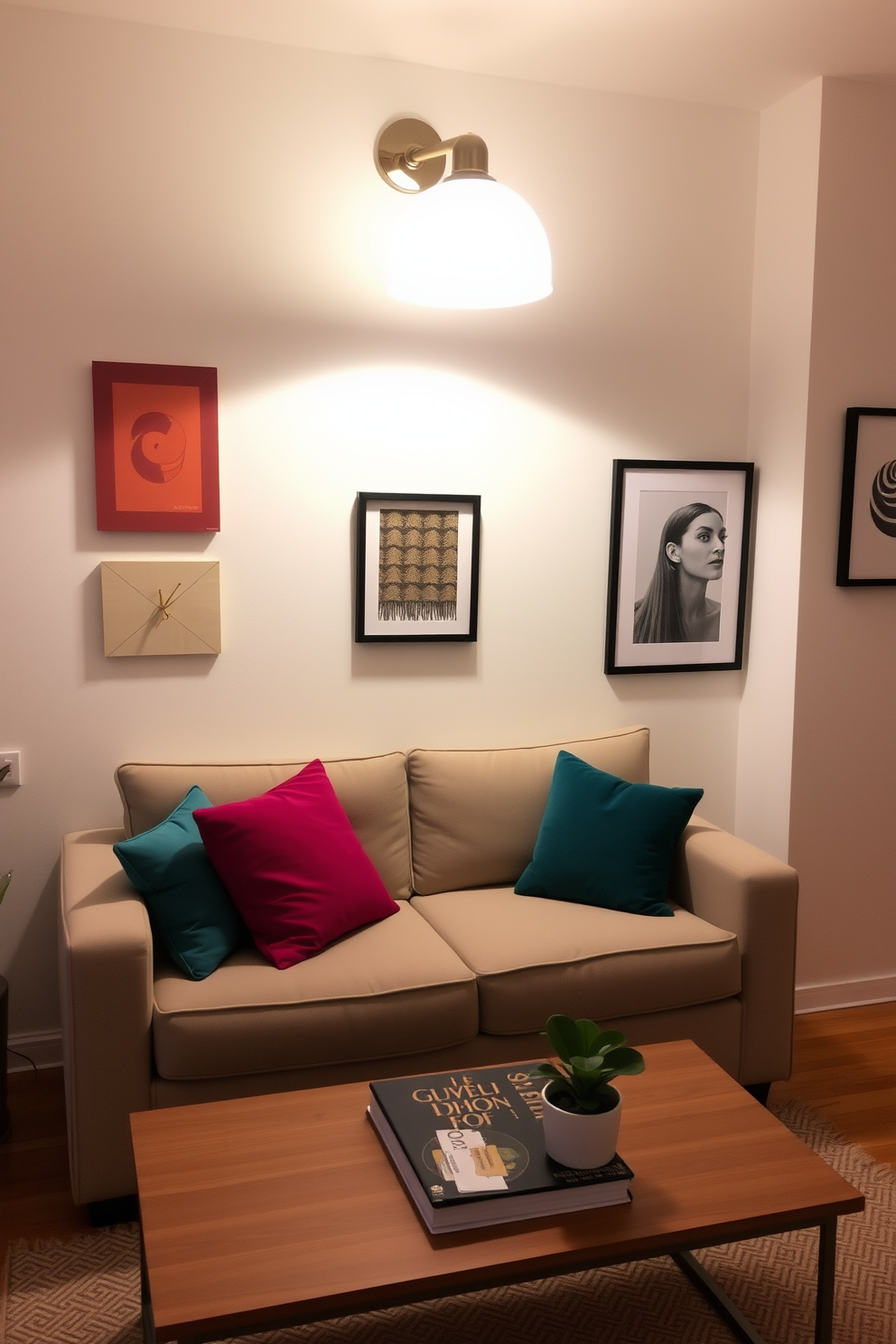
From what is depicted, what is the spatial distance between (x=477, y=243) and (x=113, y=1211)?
2.22m

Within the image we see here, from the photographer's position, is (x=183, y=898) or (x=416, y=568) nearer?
(x=183, y=898)

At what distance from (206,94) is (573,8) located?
99 cm

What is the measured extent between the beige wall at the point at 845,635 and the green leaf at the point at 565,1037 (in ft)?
5.91

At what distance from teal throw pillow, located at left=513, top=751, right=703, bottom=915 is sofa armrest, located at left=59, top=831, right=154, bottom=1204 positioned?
1.15 m

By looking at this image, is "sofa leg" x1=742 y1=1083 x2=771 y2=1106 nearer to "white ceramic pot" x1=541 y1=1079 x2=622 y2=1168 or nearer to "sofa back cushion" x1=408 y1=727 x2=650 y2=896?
"sofa back cushion" x1=408 y1=727 x2=650 y2=896

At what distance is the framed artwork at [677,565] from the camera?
11.0 ft

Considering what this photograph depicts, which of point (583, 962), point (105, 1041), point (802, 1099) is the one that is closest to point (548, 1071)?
point (583, 962)

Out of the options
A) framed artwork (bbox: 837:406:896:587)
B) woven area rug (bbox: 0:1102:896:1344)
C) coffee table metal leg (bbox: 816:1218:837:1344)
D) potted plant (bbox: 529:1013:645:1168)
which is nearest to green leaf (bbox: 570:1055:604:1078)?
potted plant (bbox: 529:1013:645:1168)

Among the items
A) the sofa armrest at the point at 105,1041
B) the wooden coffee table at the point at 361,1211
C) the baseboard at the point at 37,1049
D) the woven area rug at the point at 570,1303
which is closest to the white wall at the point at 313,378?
the baseboard at the point at 37,1049

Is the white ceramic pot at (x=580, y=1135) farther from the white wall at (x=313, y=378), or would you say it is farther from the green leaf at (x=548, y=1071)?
the white wall at (x=313, y=378)

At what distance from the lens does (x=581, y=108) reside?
126 inches

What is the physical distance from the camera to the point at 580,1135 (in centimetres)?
167

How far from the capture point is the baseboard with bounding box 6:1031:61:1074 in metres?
2.96

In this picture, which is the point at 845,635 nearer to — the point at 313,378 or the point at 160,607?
the point at 313,378
